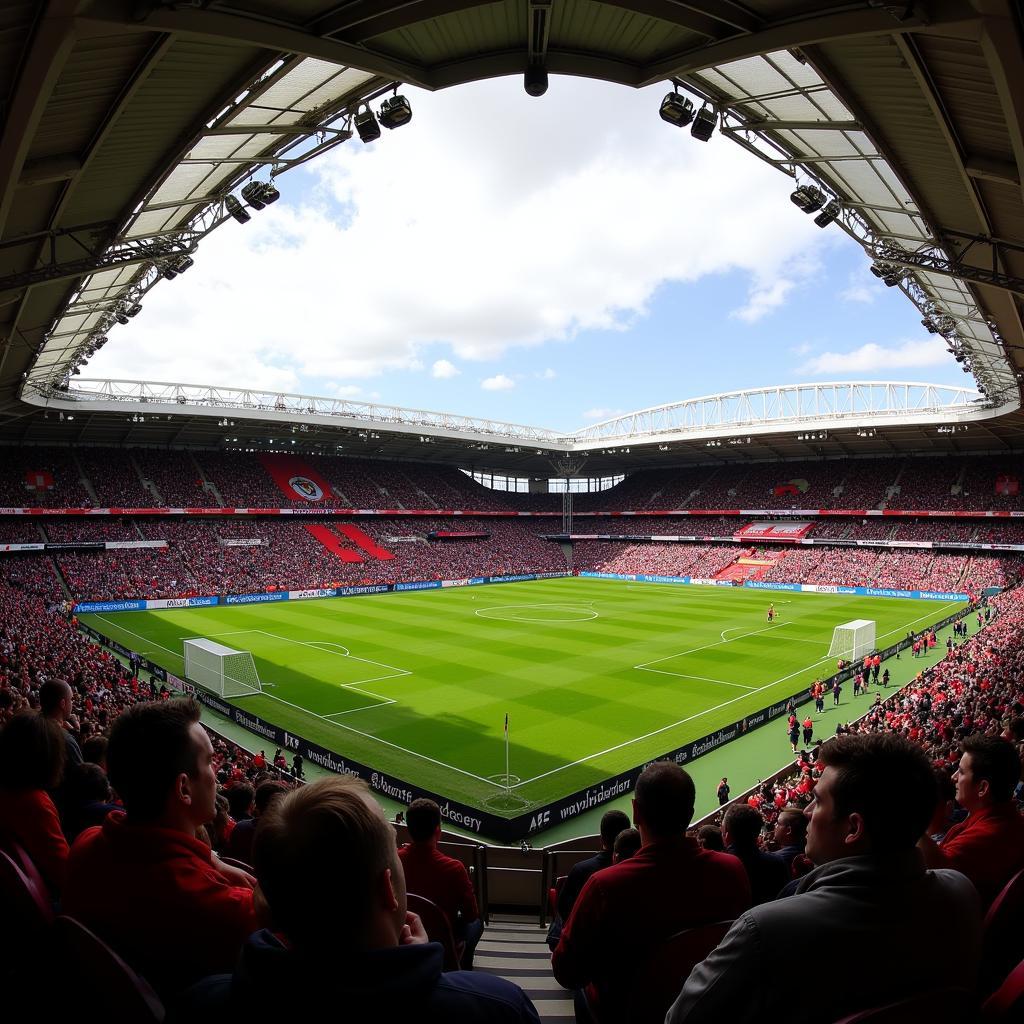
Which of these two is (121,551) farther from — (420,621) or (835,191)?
(835,191)

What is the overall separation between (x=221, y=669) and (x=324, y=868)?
26720mm

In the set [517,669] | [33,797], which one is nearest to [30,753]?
[33,797]

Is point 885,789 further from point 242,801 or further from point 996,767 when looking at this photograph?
point 242,801

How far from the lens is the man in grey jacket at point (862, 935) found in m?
1.94

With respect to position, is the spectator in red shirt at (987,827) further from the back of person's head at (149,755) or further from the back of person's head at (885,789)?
the back of person's head at (149,755)

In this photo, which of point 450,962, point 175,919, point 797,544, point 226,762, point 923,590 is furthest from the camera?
point 797,544

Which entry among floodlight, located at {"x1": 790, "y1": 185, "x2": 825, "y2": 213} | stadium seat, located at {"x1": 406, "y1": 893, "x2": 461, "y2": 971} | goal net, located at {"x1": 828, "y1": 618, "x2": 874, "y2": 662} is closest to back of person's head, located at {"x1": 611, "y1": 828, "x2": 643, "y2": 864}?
Result: stadium seat, located at {"x1": 406, "y1": 893, "x2": 461, "y2": 971}

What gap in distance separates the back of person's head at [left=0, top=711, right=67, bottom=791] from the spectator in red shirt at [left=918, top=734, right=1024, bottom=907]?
4.87m

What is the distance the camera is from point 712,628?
1571 inches

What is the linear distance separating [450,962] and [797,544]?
66.2m

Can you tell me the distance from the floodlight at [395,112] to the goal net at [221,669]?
2025 centimetres

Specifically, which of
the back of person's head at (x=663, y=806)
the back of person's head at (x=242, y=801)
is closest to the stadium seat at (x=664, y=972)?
the back of person's head at (x=663, y=806)

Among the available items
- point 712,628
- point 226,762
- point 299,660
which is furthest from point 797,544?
point 226,762

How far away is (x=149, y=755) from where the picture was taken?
2891 mm
